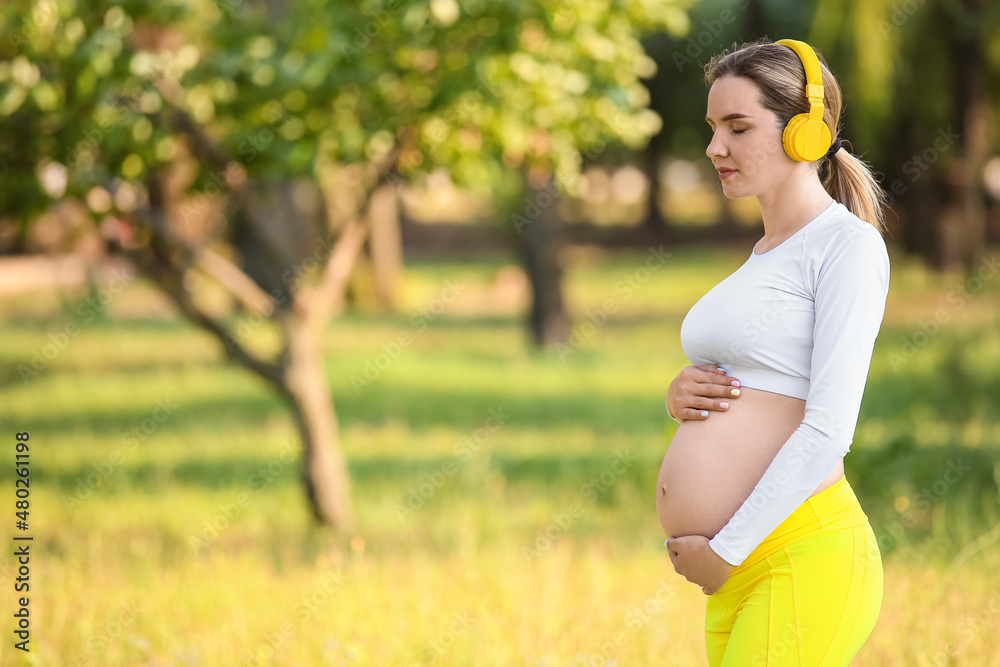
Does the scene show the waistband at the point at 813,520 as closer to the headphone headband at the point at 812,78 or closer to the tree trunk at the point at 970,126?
the headphone headband at the point at 812,78

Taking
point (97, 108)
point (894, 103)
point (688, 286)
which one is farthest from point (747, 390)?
point (688, 286)

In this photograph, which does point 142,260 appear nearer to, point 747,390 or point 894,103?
point 747,390

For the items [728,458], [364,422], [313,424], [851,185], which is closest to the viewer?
[728,458]

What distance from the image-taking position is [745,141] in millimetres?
1943

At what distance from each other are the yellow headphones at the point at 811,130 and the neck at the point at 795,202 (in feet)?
0.21

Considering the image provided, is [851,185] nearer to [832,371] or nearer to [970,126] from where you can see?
[832,371]

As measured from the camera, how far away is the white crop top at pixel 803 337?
5.81 feet

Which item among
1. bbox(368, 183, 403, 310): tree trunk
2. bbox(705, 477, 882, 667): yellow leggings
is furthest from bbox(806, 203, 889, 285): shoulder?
bbox(368, 183, 403, 310): tree trunk

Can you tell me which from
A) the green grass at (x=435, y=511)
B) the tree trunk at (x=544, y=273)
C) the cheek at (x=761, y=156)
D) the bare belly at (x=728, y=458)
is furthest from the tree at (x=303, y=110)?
the tree trunk at (x=544, y=273)

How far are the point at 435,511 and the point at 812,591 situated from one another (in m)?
4.56

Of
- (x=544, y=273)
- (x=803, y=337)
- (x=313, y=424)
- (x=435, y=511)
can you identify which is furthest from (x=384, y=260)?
(x=803, y=337)

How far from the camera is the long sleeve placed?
1763 millimetres

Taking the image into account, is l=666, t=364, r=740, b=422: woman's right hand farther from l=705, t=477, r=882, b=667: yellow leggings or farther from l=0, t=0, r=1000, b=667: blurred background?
l=0, t=0, r=1000, b=667: blurred background

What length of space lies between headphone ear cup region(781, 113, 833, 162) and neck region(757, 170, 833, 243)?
0.20 feet
